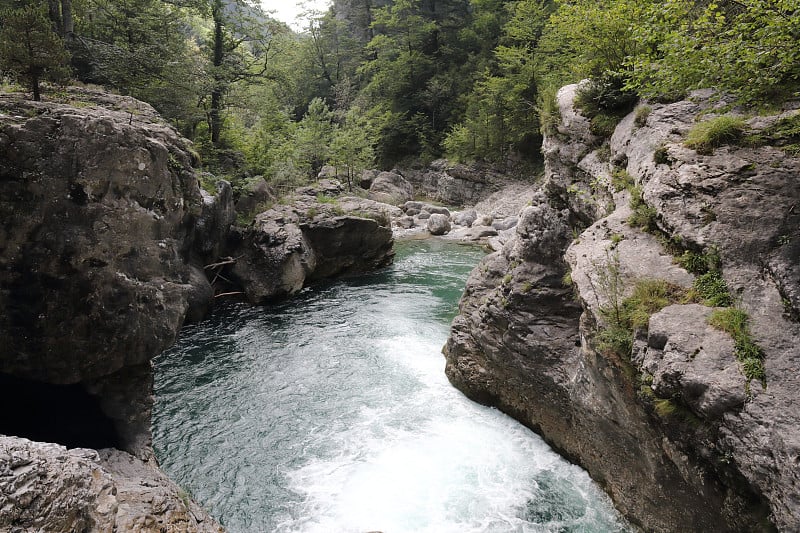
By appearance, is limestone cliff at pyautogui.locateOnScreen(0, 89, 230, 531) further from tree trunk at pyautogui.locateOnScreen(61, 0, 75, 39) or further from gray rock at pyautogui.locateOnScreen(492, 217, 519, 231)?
gray rock at pyautogui.locateOnScreen(492, 217, 519, 231)

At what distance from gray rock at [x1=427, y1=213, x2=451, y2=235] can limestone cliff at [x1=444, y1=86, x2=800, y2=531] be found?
71.8 ft

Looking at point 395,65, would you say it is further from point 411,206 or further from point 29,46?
point 29,46

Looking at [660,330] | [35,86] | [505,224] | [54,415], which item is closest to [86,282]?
[54,415]

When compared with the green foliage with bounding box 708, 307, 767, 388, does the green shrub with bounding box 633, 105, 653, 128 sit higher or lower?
higher

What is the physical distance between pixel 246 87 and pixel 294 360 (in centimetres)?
2071

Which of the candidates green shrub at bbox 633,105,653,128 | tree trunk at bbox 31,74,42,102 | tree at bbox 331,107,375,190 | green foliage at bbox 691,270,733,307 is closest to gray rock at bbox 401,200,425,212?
tree at bbox 331,107,375,190

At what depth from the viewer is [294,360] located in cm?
1335

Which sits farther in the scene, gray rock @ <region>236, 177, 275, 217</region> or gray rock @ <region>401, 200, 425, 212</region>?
gray rock @ <region>401, 200, 425, 212</region>

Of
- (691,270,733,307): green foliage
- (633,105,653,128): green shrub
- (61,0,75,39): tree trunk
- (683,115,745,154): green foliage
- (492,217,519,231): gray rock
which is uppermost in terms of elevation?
(61,0,75,39): tree trunk

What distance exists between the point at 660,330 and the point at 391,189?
39.6 metres

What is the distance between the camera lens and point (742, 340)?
4.74m

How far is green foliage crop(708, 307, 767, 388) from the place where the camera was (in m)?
4.50

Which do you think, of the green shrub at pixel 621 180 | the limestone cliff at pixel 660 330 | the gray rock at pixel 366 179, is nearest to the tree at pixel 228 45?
the gray rock at pixel 366 179

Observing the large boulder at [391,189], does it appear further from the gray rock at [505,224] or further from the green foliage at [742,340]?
the green foliage at [742,340]
